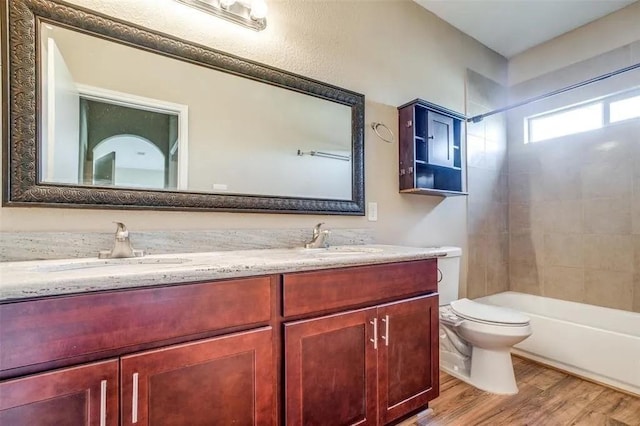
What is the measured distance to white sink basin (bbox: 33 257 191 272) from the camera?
95cm

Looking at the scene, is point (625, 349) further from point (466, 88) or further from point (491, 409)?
point (466, 88)

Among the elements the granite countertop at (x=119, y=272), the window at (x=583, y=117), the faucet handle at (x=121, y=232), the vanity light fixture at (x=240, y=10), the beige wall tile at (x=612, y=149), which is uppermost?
the vanity light fixture at (x=240, y=10)

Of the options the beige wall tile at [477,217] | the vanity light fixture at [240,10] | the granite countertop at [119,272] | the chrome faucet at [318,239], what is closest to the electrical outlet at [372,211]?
the chrome faucet at [318,239]

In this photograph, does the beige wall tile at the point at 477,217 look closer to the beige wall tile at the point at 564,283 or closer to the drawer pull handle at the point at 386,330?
the beige wall tile at the point at 564,283

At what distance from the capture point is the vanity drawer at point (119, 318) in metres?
0.72

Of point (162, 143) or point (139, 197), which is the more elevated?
point (162, 143)

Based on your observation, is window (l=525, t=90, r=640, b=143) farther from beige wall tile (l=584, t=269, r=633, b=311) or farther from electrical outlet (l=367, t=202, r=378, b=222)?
electrical outlet (l=367, t=202, r=378, b=222)

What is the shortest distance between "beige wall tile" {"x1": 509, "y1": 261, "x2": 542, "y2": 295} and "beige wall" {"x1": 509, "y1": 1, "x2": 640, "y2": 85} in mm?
1738

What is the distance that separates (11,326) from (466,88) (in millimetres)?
3027

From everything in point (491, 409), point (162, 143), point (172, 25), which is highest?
point (172, 25)

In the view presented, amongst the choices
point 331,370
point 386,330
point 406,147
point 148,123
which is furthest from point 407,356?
point 148,123

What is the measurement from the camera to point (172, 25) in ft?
4.58

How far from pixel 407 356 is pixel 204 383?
93 cm

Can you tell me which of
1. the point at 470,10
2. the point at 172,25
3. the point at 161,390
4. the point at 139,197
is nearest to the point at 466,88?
the point at 470,10
